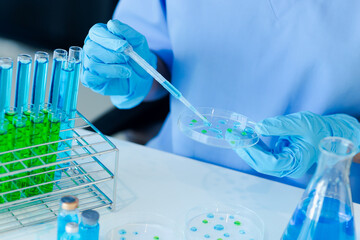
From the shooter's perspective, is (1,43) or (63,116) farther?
(1,43)

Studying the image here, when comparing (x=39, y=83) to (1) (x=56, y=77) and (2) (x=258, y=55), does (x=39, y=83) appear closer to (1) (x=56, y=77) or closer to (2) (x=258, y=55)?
(1) (x=56, y=77)

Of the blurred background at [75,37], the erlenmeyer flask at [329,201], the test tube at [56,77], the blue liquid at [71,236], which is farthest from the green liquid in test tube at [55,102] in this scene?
the blurred background at [75,37]

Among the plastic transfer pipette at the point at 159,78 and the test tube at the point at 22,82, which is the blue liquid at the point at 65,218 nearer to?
the test tube at the point at 22,82

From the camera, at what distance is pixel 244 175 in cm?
156

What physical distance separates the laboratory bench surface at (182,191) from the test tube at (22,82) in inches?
12.1

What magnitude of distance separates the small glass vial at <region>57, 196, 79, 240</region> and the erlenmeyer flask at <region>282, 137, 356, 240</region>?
1.53ft

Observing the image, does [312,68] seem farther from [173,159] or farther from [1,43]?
[1,43]

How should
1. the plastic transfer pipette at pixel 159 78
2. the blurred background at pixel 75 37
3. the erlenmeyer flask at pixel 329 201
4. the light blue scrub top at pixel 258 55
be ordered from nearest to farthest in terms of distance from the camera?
the erlenmeyer flask at pixel 329 201 → the plastic transfer pipette at pixel 159 78 → the light blue scrub top at pixel 258 55 → the blurred background at pixel 75 37

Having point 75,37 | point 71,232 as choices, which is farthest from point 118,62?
point 75,37

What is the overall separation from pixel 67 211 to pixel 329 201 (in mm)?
537

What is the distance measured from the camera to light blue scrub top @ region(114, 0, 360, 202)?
5.40 ft

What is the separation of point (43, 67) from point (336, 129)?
2.89 ft

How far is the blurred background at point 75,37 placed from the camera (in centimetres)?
295

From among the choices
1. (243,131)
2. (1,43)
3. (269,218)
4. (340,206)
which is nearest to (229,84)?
(243,131)
